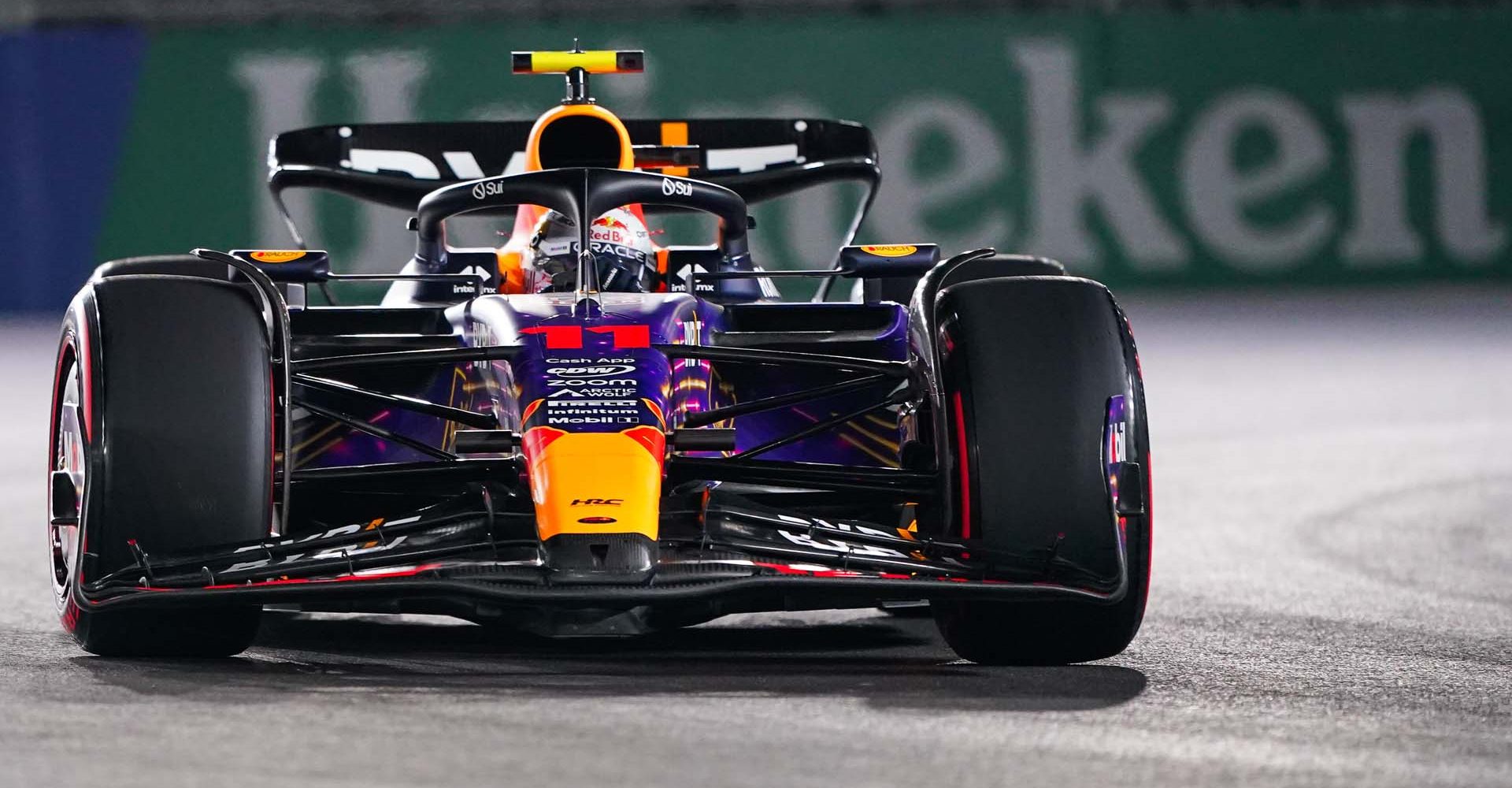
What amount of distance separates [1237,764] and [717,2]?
21.3 m

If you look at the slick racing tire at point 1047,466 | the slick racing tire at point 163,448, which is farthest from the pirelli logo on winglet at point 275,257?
the slick racing tire at point 1047,466

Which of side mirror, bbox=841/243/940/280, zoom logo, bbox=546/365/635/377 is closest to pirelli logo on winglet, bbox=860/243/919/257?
side mirror, bbox=841/243/940/280

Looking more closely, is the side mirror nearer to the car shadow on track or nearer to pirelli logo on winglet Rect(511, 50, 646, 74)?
the car shadow on track

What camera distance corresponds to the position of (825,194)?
2455cm

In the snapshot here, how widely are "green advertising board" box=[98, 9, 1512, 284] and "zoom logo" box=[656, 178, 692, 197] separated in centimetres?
1648

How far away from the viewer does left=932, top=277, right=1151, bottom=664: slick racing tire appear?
6363mm

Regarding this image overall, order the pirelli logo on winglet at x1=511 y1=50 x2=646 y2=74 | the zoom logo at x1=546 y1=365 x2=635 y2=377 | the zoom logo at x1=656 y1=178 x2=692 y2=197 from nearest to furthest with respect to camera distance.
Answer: the zoom logo at x1=546 y1=365 x2=635 y2=377 < the zoom logo at x1=656 y1=178 x2=692 y2=197 < the pirelli logo on winglet at x1=511 y1=50 x2=646 y2=74

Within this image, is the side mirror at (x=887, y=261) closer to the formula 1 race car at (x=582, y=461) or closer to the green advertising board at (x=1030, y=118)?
the formula 1 race car at (x=582, y=461)

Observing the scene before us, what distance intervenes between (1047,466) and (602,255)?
219cm

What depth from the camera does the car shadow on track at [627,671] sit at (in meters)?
5.88

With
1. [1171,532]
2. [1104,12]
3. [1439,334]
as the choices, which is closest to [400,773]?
[1171,532]

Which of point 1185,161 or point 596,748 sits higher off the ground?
point 1185,161

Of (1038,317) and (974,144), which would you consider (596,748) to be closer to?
(1038,317)

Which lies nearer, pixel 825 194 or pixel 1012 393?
pixel 1012 393
